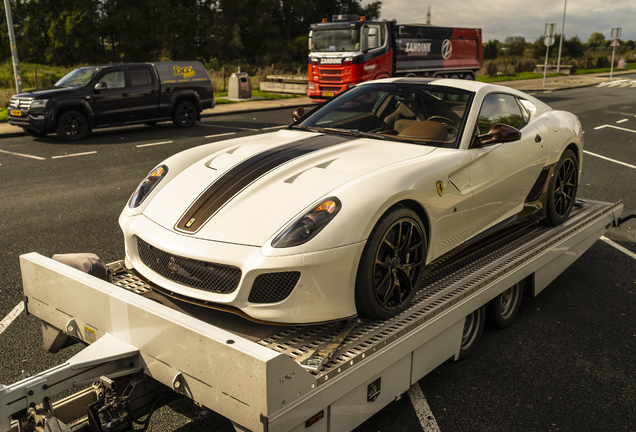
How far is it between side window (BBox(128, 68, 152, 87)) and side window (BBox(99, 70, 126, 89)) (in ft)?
0.73

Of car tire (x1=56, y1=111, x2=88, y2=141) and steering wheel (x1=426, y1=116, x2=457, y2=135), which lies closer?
steering wheel (x1=426, y1=116, x2=457, y2=135)

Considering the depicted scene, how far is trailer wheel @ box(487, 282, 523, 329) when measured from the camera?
436 cm

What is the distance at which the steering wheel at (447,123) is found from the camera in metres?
4.34

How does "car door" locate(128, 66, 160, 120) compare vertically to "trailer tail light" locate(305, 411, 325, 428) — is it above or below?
above

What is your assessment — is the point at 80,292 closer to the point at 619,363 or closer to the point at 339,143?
the point at 339,143

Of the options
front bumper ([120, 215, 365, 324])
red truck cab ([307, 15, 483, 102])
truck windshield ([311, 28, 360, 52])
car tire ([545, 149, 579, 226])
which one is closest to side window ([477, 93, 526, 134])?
car tire ([545, 149, 579, 226])

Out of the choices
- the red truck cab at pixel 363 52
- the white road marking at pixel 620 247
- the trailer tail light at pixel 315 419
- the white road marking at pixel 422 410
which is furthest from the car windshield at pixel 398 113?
the red truck cab at pixel 363 52

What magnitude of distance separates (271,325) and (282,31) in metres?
69.6

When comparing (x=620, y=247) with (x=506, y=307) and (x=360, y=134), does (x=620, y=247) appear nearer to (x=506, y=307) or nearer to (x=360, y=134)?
(x=506, y=307)

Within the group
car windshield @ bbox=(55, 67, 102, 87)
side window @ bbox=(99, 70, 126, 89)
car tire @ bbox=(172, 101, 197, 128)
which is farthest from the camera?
car tire @ bbox=(172, 101, 197, 128)

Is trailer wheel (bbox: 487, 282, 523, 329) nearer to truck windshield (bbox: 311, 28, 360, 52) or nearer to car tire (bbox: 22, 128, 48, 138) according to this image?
car tire (bbox: 22, 128, 48, 138)

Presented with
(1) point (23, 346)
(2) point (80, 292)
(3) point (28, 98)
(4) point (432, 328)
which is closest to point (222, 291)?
(2) point (80, 292)

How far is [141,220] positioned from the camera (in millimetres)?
Answer: 3541

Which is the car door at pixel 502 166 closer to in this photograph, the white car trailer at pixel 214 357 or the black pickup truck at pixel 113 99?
the white car trailer at pixel 214 357
